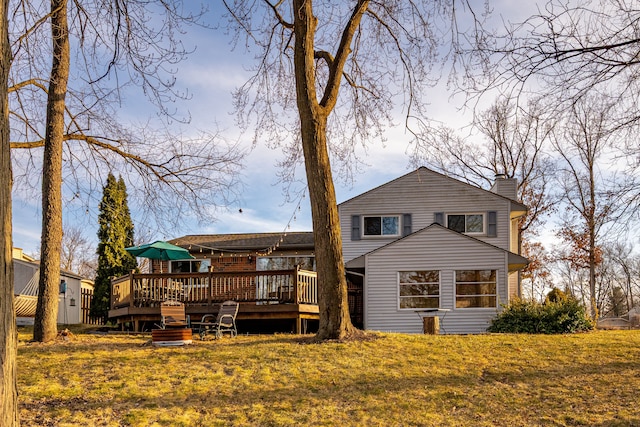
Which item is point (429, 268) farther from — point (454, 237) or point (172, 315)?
point (172, 315)

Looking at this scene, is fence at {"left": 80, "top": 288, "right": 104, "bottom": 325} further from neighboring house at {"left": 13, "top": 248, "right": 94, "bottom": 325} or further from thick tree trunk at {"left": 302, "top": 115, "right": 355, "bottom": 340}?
thick tree trunk at {"left": 302, "top": 115, "right": 355, "bottom": 340}

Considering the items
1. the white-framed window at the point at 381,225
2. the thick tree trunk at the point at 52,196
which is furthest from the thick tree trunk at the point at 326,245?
the white-framed window at the point at 381,225

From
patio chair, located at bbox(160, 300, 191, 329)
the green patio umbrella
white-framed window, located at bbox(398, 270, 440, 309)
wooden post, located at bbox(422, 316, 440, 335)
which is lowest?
wooden post, located at bbox(422, 316, 440, 335)

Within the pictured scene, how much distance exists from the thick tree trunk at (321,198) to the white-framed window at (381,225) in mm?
10174

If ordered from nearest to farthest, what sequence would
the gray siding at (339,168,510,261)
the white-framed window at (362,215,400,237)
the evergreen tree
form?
1. the gray siding at (339,168,510,261)
2. the white-framed window at (362,215,400,237)
3. the evergreen tree

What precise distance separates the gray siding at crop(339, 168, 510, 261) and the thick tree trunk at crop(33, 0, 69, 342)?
475 inches

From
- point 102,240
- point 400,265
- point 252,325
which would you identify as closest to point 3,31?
point 252,325

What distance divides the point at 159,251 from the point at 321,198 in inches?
320

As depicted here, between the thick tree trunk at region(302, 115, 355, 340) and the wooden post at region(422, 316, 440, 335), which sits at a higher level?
the thick tree trunk at region(302, 115, 355, 340)

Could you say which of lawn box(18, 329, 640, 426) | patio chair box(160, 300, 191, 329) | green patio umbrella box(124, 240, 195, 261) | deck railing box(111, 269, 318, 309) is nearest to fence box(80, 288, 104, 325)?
green patio umbrella box(124, 240, 195, 261)

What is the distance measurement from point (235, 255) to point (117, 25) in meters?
16.2

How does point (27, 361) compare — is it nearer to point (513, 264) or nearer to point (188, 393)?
point (188, 393)

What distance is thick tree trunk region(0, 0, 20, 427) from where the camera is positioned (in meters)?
5.19

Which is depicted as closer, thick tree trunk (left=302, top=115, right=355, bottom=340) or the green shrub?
thick tree trunk (left=302, top=115, right=355, bottom=340)
